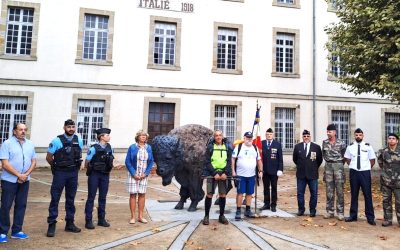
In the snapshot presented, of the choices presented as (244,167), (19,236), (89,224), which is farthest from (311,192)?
(19,236)

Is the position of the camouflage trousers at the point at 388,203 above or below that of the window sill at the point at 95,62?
below

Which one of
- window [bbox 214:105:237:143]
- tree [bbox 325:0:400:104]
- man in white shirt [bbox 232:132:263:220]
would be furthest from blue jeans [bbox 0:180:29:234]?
window [bbox 214:105:237:143]

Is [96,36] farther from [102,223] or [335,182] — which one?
[335,182]

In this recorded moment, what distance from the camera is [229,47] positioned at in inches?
727

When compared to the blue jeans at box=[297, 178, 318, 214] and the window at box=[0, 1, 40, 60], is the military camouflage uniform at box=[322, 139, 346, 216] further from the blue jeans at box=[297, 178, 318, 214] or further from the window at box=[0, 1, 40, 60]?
the window at box=[0, 1, 40, 60]

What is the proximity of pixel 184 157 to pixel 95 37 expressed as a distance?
11700 mm

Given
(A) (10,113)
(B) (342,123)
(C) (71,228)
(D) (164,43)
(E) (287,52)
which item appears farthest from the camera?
(B) (342,123)

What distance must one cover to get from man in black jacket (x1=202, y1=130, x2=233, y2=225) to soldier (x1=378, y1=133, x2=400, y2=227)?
127 inches

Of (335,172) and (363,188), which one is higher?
(335,172)

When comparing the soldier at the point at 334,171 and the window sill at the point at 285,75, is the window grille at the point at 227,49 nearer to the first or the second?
the window sill at the point at 285,75

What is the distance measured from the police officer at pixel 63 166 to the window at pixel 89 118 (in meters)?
11.2

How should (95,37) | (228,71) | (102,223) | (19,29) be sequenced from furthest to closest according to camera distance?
(228,71) < (95,37) < (19,29) < (102,223)

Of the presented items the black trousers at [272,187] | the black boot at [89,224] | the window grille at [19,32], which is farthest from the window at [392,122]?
the window grille at [19,32]

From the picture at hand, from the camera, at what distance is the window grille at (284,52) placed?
1908cm
